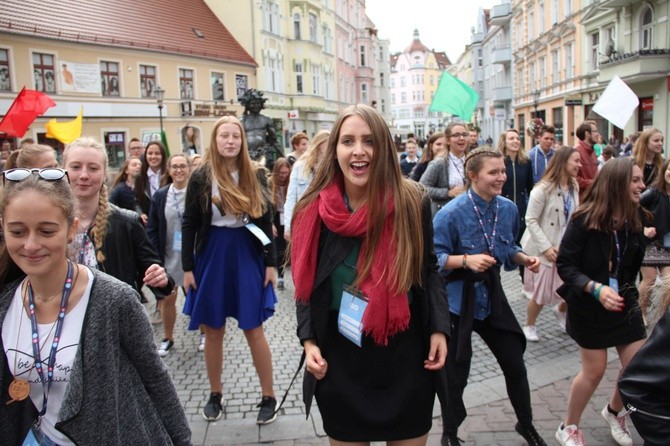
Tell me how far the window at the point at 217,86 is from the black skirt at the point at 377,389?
104ft

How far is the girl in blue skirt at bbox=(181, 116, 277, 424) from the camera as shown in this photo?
4.15m

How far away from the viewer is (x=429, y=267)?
8.66 feet

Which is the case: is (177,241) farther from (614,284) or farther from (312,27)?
(312,27)

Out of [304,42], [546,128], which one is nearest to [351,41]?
[304,42]

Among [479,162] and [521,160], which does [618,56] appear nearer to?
[521,160]

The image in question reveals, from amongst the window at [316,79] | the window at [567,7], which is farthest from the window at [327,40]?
the window at [567,7]

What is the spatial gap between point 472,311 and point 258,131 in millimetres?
9943

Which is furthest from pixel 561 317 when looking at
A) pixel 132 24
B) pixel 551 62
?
pixel 551 62

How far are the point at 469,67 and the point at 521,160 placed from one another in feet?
233

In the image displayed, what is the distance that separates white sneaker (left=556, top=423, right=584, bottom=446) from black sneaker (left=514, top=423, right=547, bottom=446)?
6.7 inches

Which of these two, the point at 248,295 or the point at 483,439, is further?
the point at 248,295

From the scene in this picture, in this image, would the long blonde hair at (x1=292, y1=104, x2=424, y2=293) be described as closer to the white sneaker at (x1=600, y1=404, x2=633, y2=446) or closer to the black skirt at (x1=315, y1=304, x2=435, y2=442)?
the black skirt at (x1=315, y1=304, x2=435, y2=442)

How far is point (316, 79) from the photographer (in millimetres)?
42125

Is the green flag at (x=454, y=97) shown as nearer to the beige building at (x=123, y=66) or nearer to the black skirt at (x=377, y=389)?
the black skirt at (x=377, y=389)
